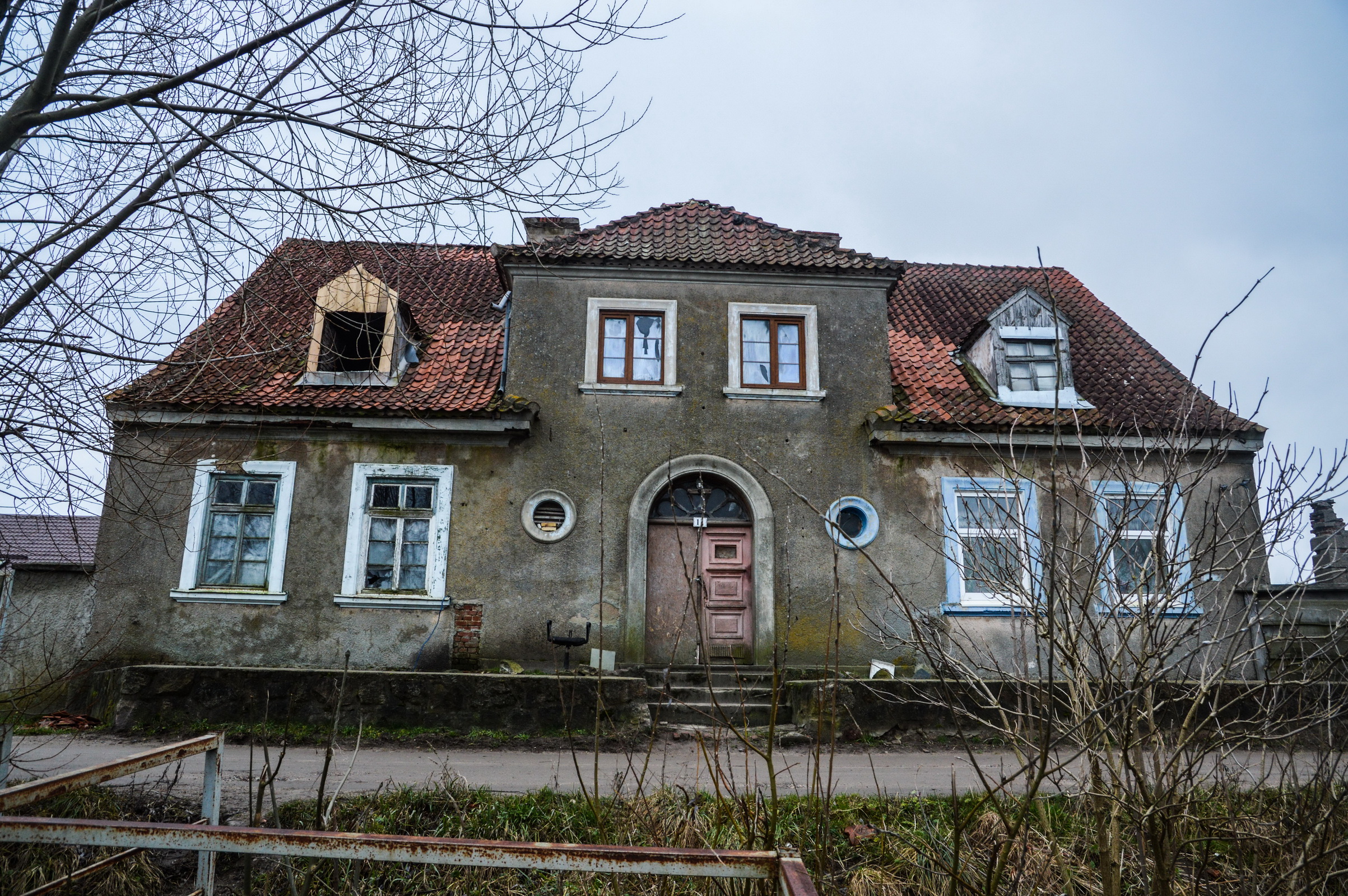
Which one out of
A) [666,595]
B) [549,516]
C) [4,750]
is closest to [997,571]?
[4,750]

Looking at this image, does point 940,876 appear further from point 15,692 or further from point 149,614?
point 149,614

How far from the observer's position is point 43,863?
17.5 ft

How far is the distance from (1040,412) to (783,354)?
391cm

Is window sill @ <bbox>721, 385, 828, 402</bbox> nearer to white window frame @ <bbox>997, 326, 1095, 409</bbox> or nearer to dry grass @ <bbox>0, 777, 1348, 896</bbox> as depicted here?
white window frame @ <bbox>997, 326, 1095, 409</bbox>

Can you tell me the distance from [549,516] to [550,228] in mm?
4588

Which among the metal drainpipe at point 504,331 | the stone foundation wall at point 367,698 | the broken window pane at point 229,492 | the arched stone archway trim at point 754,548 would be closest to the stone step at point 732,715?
the stone foundation wall at point 367,698

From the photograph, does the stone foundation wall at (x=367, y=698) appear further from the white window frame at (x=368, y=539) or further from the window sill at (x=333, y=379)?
the window sill at (x=333, y=379)

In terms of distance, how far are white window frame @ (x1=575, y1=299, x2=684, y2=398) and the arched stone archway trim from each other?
3.70 feet

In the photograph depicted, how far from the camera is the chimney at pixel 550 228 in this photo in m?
13.5

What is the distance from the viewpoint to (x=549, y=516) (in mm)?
12273

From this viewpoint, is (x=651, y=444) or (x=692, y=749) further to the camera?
(x=651, y=444)

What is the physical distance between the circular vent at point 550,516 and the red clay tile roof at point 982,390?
4788 mm

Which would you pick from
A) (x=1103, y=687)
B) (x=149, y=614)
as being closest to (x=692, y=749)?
(x=1103, y=687)

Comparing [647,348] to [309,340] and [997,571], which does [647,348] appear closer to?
[309,340]
